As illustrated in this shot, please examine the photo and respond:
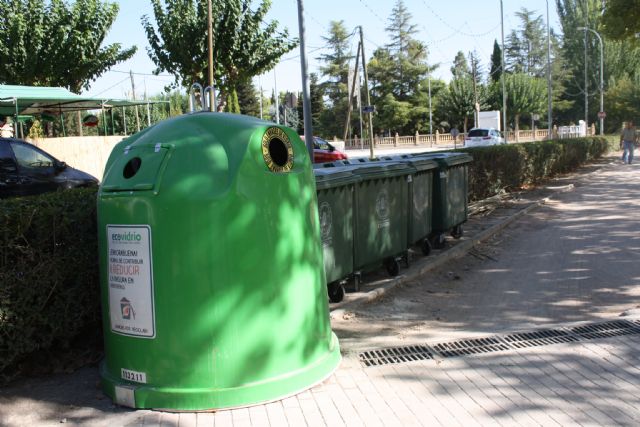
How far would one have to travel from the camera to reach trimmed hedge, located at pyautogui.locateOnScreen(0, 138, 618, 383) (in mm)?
3750

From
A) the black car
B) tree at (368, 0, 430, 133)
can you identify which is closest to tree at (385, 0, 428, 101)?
tree at (368, 0, 430, 133)

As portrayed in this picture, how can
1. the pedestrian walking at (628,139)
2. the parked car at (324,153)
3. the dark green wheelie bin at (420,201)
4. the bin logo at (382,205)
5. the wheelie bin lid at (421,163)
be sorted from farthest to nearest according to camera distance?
the parked car at (324,153) < the pedestrian walking at (628,139) < the wheelie bin lid at (421,163) < the dark green wheelie bin at (420,201) < the bin logo at (382,205)

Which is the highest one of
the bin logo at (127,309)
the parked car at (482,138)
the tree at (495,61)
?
the tree at (495,61)

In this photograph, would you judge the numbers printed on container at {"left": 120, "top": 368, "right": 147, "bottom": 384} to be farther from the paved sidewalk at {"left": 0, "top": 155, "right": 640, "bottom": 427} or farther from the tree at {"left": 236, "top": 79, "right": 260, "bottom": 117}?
the tree at {"left": 236, "top": 79, "right": 260, "bottom": 117}

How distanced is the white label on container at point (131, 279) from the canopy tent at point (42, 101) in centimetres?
1488

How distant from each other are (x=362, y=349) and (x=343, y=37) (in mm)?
82109

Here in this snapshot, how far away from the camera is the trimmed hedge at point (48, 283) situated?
148 inches

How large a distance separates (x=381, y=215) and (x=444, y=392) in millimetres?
3511

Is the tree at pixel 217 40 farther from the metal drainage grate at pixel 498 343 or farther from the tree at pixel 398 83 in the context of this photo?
the tree at pixel 398 83

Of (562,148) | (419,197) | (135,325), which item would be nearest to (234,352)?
(135,325)

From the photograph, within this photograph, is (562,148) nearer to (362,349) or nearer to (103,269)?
(362,349)

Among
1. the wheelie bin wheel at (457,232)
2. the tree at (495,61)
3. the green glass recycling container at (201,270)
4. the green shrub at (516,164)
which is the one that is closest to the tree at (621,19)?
the green shrub at (516,164)

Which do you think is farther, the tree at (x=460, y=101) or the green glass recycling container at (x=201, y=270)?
the tree at (x=460, y=101)

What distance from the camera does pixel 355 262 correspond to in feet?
21.8
